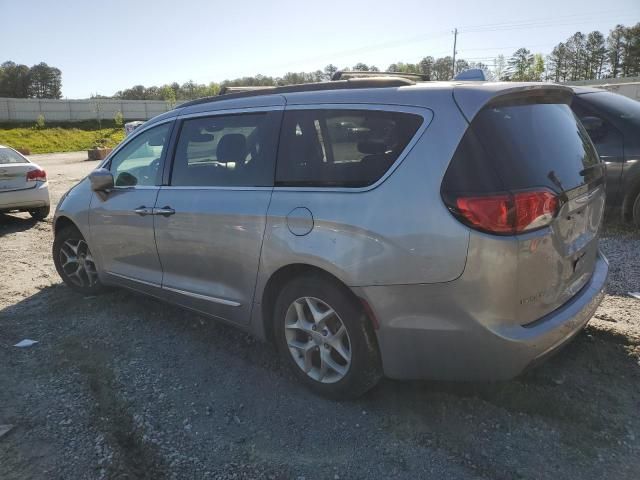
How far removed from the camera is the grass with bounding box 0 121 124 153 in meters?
46.9

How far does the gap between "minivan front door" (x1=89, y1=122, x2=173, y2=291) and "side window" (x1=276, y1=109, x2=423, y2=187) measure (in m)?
1.35

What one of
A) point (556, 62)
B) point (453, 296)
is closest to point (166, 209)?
point (453, 296)

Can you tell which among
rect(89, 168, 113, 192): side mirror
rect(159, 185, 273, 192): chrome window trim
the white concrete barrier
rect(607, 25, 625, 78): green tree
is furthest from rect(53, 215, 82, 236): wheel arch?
rect(607, 25, 625, 78): green tree

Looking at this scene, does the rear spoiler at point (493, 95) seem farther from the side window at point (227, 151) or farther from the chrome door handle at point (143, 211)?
the chrome door handle at point (143, 211)

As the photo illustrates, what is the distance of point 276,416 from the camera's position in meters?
3.00

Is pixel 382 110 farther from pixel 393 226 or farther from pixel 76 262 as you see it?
pixel 76 262

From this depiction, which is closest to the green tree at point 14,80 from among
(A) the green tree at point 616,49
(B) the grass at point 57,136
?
(B) the grass at point 57,136

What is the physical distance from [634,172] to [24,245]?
8.31 meters

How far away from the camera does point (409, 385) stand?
127 inches

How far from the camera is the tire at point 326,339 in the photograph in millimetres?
Answer: 2826

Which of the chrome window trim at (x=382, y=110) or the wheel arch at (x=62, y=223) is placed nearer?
the chrome window trim at (x=382, y=110)

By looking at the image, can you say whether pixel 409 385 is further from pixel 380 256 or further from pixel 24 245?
pixel 24 245

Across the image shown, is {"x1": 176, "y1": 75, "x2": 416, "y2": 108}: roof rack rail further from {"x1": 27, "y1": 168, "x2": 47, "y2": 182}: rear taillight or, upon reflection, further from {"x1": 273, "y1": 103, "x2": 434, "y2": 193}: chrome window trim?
{"x1": 27, "y1": 168, "x2": 47, "y2": 182}: rear taillight

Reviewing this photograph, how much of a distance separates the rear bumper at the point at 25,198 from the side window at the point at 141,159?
17.6 ft
